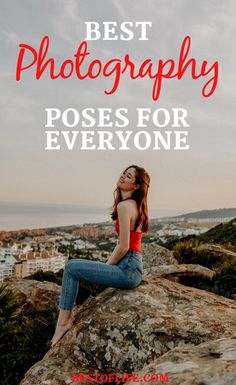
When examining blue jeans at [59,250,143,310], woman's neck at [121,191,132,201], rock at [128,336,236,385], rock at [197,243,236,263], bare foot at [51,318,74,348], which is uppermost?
woman's neck at [121,191,132,201]

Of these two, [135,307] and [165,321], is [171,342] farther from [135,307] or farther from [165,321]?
[135,307]

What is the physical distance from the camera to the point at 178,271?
6.71 meters

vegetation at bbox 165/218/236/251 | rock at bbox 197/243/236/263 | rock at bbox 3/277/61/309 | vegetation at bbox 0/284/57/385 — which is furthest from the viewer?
vegetation at bbox 165/218/236/251

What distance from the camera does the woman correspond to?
15.4 feet

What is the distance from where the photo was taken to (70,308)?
468cm

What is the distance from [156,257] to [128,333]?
21.1 feet

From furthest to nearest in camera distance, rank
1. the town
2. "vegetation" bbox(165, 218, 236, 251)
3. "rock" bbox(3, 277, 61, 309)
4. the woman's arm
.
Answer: the town
"vegetation" bbox(165, 218, 236, 251)
"rock" bbox(3, 277, 61, 309)
the woman's arm

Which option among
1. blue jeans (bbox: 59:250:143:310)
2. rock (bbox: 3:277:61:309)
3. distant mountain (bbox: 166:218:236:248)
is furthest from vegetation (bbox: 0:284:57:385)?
distant mountain (bbox: 166:218:236:248)

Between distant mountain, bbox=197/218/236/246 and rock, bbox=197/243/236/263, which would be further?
distant mountain, bbox=197/218/236/246

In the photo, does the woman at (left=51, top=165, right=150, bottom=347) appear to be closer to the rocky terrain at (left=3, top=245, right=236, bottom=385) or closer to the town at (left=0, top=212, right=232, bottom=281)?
the rocky terrain at (left=3, top=245, right=236, bottom=385)

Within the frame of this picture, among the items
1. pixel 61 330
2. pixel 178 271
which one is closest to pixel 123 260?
pixel 61 330

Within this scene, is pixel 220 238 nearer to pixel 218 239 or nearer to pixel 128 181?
pixel 218 239

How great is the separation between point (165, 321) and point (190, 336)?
317 mm

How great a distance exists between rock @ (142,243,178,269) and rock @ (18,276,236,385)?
5.59m
